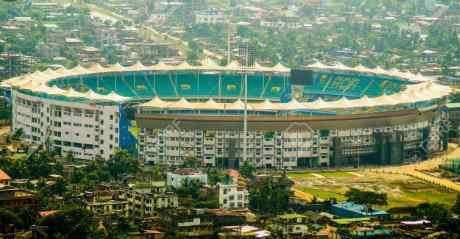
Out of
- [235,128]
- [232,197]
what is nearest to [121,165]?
[235,128]

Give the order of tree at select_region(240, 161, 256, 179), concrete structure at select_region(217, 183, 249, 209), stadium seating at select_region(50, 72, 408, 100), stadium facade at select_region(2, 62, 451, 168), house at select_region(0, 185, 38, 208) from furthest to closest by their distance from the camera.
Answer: stadium seating at select_region(50, 72, 408, 100) → stadium facade at select_region(2, 62, 451, 168) → tree at select_region(240, 161, 256, 179) → concrete structure at select_region(217, 183, 249, 209) → house at select_region(0, 185, 38, 208)

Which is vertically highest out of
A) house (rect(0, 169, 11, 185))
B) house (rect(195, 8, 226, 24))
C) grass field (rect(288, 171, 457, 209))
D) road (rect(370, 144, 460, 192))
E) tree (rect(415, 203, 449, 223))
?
house (rect(0, 169, 11, 185))

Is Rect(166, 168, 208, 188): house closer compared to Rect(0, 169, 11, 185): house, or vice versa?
Rect(0, 169, 11, 185): house

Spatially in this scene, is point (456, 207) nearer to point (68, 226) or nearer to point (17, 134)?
point (68, 226)

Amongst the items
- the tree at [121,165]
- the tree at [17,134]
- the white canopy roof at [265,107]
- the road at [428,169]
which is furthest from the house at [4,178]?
the road at [428,169]

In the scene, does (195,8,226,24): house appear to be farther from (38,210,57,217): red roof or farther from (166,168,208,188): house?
(38,210,57,217): red roof

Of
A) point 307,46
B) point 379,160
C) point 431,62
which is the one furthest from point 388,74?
point 307,46

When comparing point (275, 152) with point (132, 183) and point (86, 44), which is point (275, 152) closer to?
point (132, 183)

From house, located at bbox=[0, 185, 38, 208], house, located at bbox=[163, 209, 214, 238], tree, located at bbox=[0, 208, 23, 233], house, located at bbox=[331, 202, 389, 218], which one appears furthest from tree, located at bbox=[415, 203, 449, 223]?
tree, located at bbox=[0, 208, 23, 233]
